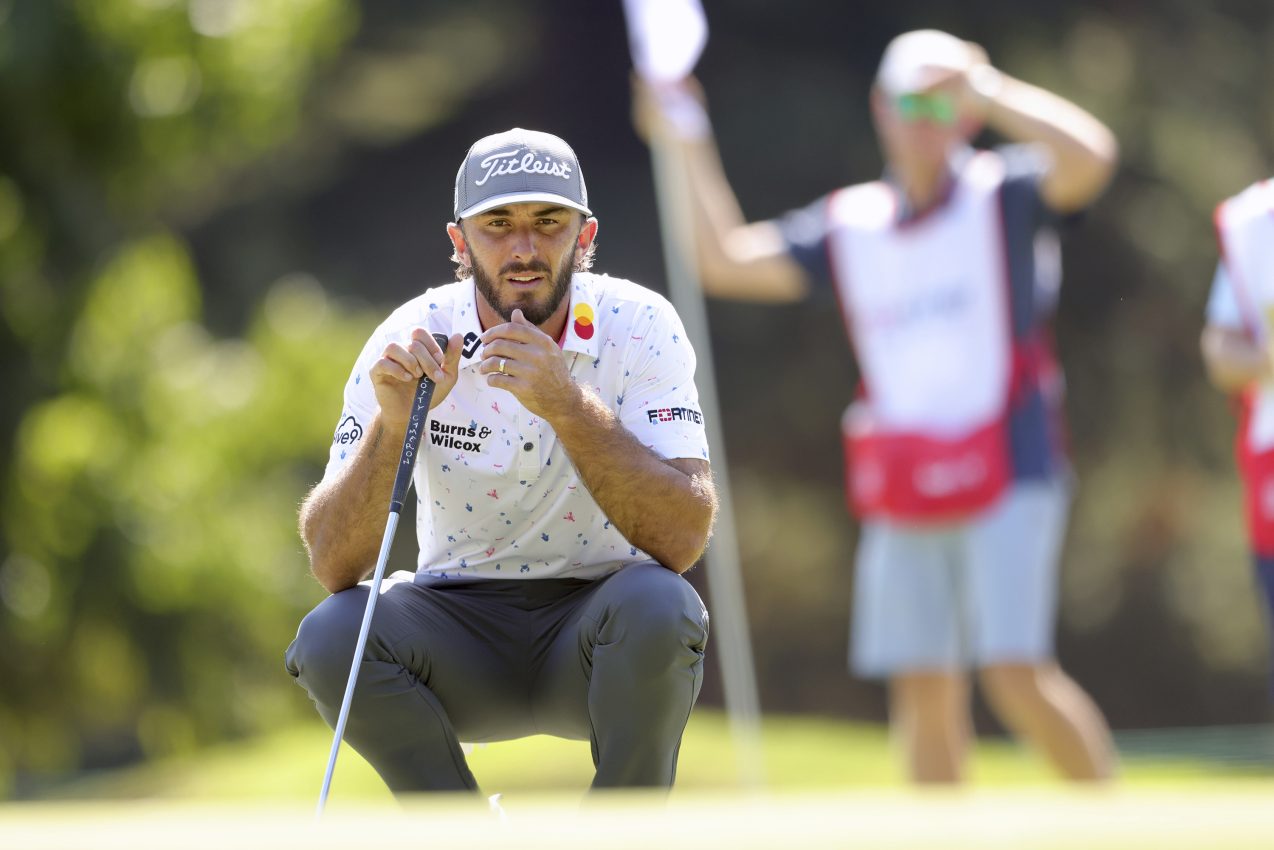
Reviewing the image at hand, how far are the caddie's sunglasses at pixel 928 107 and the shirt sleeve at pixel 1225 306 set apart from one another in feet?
4.03

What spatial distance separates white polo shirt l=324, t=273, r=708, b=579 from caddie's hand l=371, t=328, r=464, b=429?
0.27 feet

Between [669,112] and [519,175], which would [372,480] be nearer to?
[519,175]

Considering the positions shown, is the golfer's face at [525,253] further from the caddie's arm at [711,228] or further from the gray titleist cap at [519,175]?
the caddie's arm at [711,228]

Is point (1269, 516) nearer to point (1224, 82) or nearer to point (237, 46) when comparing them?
point (237, 46)

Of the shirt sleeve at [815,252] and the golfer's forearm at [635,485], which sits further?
the shirt sleeve at [815,252]

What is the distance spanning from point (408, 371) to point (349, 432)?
29 centimetres

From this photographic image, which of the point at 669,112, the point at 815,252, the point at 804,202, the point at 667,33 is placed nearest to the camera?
the point at 815,252

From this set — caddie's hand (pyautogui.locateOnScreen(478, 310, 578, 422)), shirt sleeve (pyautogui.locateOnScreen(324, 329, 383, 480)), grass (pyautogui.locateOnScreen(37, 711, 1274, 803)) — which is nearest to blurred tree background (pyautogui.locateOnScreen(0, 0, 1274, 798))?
grass (pyautogui.locateOnScreen(37, 711, 1274, 803))

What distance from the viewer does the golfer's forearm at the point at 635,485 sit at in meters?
3.13

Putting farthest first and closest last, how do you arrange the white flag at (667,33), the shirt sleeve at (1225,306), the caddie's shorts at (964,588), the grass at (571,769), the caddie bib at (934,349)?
the grass at (571,769) < the white flag at (667,33) < the caddie bib at (934,349) < the caddie's shorts at (964,588) < the shirt sleeve at (1225,306)

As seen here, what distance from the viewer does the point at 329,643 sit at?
3193 mm

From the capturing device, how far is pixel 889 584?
548cm

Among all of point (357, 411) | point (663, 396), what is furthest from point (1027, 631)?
point (357, 411)

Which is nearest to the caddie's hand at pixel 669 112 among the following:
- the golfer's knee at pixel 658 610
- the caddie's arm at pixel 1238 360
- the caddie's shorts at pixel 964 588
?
the caddie's shorts at pixel 964 588
